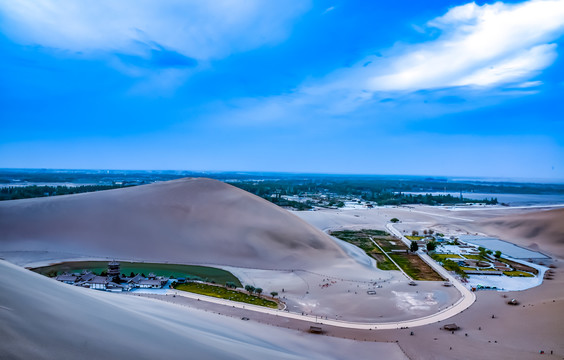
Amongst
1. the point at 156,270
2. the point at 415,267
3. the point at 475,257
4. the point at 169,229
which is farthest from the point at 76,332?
the point at 475,257

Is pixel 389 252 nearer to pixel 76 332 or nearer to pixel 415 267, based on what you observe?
pixel 415 267

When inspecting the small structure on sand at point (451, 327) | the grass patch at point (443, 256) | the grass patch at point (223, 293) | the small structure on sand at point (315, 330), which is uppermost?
the small structure on sand at point (315, 330)

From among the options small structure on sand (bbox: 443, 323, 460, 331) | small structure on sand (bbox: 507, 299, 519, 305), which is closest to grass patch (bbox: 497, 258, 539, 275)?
small structure on sand (bbox: 507, 299, 519, 305)

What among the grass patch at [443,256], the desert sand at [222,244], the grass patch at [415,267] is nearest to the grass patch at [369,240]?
the grass patch at [415,267]

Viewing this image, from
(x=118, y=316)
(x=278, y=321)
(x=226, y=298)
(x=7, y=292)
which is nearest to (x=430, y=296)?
(x=278, y=321)

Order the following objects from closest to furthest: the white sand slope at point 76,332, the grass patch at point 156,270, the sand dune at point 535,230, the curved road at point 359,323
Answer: the white sand slope at point 76,332 → the curved road at point 359,323 → the grass patch at point 156,270 → the sand dune at point 535,230

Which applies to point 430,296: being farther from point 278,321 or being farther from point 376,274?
point 278,321

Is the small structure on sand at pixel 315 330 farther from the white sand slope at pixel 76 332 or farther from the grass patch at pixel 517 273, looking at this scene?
the grass patch at pixel 517 273
